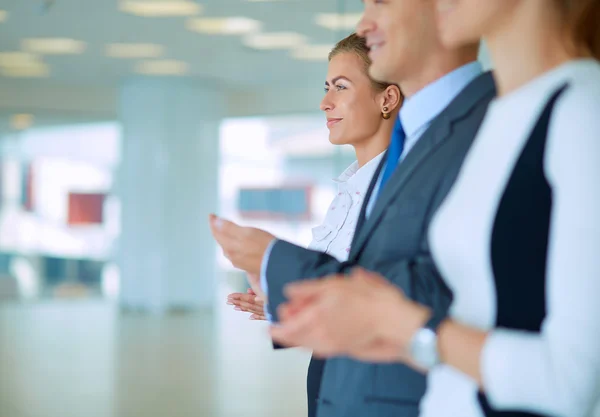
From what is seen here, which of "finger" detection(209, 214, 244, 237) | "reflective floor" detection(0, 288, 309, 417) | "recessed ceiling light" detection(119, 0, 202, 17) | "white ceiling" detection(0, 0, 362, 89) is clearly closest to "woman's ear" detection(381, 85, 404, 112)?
"finger" detection(209, 214, 244, 237)

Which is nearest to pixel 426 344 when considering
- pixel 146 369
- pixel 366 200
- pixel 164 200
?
pixel 366 200

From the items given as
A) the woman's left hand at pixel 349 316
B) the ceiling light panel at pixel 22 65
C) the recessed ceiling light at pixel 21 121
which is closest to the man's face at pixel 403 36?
the woman's left hand at pixel 349 316

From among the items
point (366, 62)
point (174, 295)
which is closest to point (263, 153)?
point (174, 295)

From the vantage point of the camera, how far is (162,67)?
1631 cm

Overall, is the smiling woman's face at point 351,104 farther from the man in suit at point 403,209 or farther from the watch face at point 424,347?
the watch face at point 424,347

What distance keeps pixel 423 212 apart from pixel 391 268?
0.36 ft

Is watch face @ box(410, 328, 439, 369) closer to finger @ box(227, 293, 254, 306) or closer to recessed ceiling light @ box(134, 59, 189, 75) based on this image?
finger @ box(227, 293, 254, 306)

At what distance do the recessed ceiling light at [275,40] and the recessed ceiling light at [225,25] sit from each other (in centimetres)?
39

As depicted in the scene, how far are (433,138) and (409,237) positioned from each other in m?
0.18

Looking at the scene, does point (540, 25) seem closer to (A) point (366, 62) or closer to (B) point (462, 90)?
(B) point (462, 90)

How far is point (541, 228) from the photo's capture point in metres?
1.01

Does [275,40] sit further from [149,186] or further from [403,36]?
[403,36]

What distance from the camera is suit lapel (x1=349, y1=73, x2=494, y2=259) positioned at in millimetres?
1413

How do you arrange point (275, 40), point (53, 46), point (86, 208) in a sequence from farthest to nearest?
point (86, 208) → point (53, 46) → point (275, 40)
